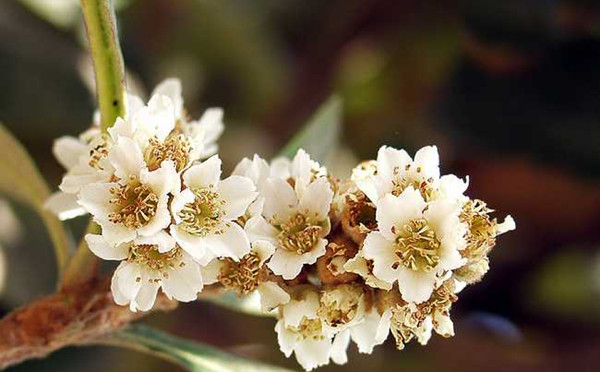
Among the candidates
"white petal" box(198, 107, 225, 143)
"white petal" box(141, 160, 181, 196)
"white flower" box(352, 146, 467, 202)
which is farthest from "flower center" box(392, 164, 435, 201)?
"white petal" box(198, 107, 225, 143)

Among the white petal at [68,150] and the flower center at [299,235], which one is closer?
the flower center at [299,235]

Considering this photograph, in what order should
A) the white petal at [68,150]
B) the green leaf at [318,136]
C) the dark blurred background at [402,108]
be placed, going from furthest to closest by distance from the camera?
the dark blurred background at [402,108]
the green leaf at [318,136]
the white petal at [68,150]

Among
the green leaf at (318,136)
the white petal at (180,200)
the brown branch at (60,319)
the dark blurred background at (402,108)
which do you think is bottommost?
the brown branch at (60,319)

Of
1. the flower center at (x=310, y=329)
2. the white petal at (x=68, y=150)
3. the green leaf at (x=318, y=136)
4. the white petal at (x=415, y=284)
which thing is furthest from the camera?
the green leaf at (x=318, y=136)

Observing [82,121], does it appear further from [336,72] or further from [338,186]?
[338,186]

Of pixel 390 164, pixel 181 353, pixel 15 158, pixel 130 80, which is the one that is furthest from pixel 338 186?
pixel 130 80

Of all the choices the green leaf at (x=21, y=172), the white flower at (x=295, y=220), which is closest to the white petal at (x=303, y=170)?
the white flower at (x=295, y=220)

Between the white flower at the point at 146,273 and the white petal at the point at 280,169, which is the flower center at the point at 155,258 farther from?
the white petal at the point at 280,169
